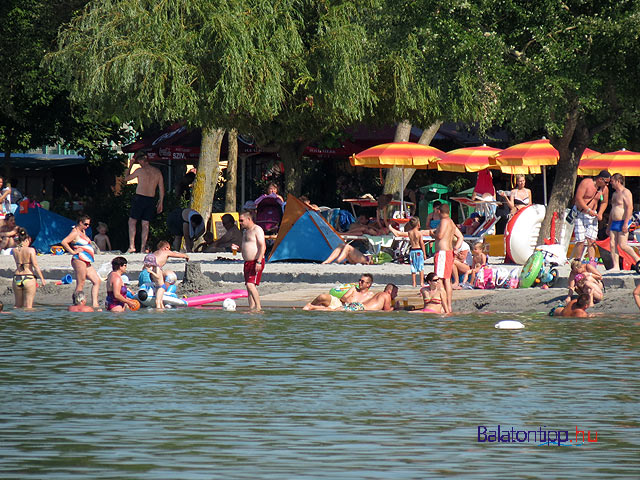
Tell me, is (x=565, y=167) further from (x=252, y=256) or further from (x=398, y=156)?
(x=252, y=256)

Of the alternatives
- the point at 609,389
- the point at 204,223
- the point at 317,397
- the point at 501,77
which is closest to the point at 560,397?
the point at 609,389

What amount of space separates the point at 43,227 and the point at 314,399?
19.2 m

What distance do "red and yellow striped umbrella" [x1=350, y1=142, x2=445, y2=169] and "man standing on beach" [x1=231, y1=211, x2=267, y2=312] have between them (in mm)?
7851

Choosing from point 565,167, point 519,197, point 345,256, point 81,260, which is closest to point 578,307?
point 565,167

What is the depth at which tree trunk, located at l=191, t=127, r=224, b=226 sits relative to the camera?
97.6 feet

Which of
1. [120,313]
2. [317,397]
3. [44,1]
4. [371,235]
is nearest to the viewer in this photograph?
[317,397]

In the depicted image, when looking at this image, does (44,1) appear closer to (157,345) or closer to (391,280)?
(391,280)

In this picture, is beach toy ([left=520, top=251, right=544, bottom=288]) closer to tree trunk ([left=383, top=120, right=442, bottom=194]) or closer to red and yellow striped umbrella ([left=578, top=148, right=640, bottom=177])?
red and yellow striped umbrella ([left=578, top=148, right=640, bottom=177])

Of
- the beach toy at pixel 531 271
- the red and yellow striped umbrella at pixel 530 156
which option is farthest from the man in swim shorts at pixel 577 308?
the red and yellow striped umbrella at pixel 530 156

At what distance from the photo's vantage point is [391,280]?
2173 centimetres

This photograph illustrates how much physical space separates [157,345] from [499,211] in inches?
543

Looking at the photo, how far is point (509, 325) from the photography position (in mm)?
16547

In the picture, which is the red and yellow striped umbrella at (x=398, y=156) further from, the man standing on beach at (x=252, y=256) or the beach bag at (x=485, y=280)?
the man standing on beach at (x=252, y=256)

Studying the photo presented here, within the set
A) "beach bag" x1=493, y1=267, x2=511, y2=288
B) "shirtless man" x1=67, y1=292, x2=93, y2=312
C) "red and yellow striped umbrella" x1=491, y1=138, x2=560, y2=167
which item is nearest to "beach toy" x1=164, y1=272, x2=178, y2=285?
"shirtless man" x1=67, y1=292, x2=93, y2=312
